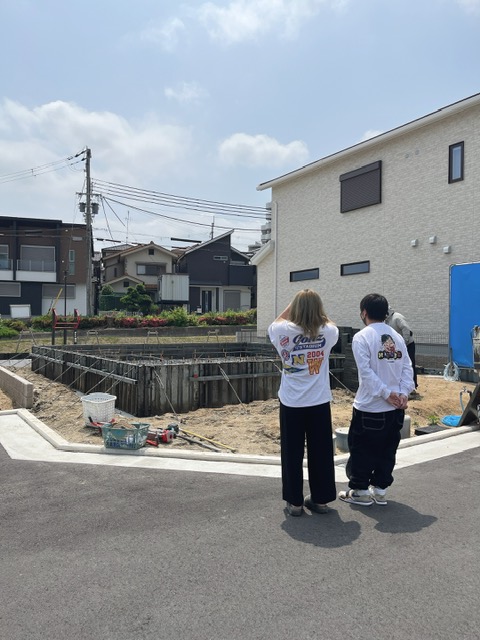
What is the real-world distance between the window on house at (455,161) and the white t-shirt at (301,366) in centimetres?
1309

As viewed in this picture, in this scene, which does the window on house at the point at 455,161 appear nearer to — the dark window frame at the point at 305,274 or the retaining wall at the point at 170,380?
the dark window frame at the point at 305,274

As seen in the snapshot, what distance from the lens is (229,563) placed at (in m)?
3.01

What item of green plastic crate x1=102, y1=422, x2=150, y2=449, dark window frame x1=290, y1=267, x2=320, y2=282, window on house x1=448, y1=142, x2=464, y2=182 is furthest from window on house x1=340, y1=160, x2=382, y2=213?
green plastic crate x1=102, y1=422, x2=150, y2=449

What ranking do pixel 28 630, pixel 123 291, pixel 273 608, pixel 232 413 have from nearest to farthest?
pixel 28 630
pixel 273 608
pixel 232 413
pixel 123 291

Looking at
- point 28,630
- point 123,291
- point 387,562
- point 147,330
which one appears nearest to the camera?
point 28,630

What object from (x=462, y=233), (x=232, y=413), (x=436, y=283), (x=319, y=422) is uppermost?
(x=462, y=233)

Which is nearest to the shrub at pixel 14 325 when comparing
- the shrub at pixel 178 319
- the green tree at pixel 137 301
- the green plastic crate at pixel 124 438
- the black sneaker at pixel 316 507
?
the shrub at pixel 178 319

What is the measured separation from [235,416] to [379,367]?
462cm

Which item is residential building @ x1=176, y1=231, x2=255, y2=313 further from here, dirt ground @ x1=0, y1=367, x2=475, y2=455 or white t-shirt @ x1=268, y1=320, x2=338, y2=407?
white t-shirt @ x1=268, y1=320, x2=338, y2=407

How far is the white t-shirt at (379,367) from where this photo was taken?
3908mm

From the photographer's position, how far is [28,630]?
7.81 ft

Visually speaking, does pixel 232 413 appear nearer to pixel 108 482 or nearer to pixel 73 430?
pixel 73 430

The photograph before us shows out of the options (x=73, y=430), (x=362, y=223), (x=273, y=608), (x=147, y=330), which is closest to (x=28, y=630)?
(x=273, y=608)

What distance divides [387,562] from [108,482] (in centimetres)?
258
